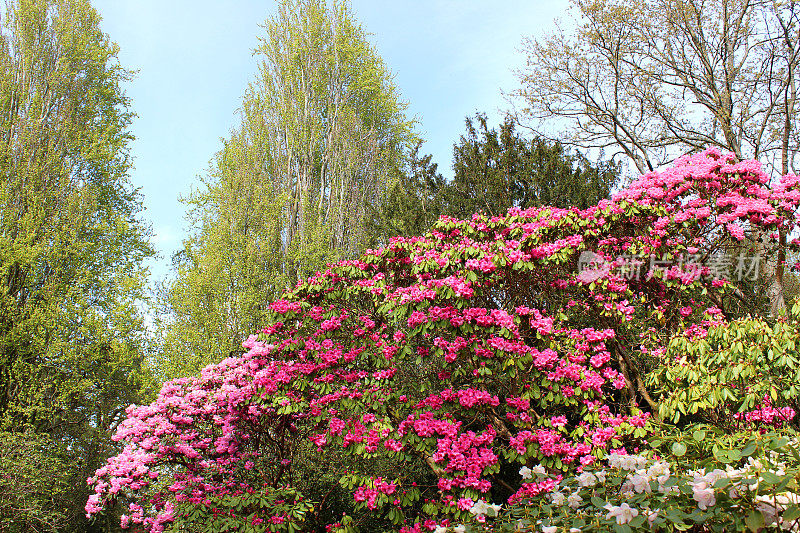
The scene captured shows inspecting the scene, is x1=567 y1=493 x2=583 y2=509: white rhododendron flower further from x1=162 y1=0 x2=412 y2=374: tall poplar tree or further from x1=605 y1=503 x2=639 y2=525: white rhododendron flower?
x1=162 y1=0 x2=412 y2=374: tall poplar tree

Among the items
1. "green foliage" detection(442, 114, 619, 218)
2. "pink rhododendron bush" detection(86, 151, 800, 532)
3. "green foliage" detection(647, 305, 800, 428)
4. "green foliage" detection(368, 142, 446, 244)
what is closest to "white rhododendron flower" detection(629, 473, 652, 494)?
"pink rhododendron bush" detection(86, 151, 800, 532)

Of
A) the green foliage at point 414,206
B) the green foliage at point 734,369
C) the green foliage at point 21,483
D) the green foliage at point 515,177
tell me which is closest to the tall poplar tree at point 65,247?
the green foliage at point 21,483

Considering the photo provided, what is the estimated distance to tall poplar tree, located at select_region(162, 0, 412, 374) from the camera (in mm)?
11086

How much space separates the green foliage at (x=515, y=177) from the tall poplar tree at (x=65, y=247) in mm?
7705

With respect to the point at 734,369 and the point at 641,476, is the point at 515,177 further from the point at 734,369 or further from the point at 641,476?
the point at 641,476

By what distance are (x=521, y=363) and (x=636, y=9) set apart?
8.74m

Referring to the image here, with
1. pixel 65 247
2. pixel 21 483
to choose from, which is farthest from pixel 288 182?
pixel 21 483

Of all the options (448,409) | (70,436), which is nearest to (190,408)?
(448,409)

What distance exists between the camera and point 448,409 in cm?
494

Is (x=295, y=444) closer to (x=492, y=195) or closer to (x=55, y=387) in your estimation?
(x=492, y=195)

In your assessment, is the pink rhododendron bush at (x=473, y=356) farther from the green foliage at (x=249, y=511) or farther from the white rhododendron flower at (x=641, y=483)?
the white rhododendron flower at (x=641, y=483)

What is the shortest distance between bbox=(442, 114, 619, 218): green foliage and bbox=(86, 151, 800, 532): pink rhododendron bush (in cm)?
217

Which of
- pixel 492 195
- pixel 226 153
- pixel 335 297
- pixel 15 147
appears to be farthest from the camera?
pixel 226 153

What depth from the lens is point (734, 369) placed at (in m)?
4.09
